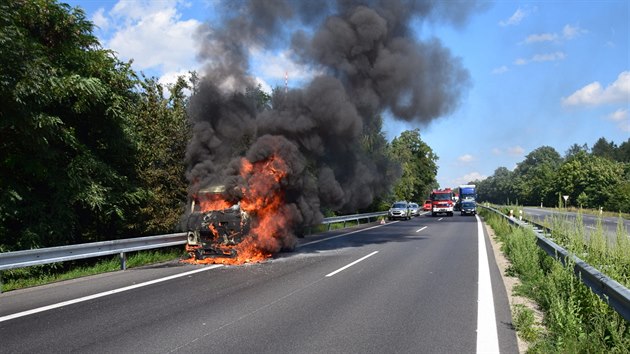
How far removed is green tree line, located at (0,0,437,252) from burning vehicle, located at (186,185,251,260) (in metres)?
2.91

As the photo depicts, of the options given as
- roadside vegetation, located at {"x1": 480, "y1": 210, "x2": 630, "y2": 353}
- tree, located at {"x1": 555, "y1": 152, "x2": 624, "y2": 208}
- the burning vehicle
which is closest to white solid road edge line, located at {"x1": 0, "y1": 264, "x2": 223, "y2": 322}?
the burning vehicle

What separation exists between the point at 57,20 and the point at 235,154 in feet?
22.6

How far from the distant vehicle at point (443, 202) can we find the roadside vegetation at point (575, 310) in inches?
1490

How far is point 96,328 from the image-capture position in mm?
5766

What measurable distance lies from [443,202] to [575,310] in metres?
41.7

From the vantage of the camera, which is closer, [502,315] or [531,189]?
[502,315]

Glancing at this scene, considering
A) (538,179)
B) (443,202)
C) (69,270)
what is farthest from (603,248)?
(538,179)

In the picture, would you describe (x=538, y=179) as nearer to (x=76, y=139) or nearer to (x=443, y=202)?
(x=443, y=202)

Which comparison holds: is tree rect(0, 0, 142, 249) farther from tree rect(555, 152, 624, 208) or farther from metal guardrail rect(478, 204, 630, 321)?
tree rect(555, 152, 624, 208)

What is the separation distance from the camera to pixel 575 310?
5.62 meters

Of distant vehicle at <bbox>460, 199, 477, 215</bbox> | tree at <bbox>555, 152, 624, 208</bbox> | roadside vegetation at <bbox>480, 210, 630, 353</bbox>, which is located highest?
tree at <bbox>555, 152, 624, 208</bbox>

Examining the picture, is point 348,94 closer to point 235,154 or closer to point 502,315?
point 235,154

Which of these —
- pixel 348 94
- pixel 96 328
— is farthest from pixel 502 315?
pixel 348 94

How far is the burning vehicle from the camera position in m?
11.9
